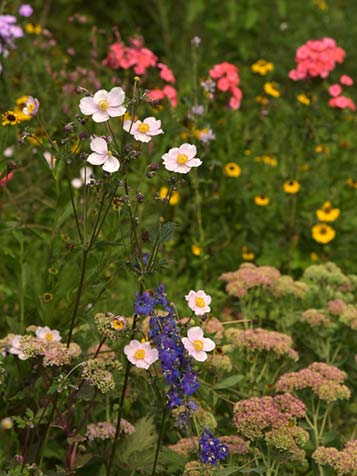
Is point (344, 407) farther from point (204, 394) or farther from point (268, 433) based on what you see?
point (268, 433)

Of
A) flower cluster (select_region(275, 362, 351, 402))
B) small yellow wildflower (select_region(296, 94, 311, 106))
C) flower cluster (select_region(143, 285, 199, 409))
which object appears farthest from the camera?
small yellow wildflower (select_region(296, 94, 311, 106))

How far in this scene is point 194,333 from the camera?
6.24 ft

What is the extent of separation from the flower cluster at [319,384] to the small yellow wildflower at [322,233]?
4.95 ft

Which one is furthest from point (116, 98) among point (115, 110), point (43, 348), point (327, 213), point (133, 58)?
point (327, 213)

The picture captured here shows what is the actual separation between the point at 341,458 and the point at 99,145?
0.92 metres

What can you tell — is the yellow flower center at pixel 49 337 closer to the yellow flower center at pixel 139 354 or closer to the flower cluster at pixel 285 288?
the yellow flower center at pixel 139 354

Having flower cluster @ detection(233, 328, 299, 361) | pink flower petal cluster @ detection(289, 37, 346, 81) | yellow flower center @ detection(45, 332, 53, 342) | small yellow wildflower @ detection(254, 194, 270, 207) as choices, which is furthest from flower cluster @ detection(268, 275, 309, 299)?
pink flower petal cluster @ detection(289, 37, 346, 81)

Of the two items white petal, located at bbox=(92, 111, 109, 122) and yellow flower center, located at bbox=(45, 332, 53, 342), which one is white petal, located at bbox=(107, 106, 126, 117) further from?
yellow flower center, located at bbox=(45, 332, 53, 342)

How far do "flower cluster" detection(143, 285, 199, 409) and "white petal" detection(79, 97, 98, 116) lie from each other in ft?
1.41

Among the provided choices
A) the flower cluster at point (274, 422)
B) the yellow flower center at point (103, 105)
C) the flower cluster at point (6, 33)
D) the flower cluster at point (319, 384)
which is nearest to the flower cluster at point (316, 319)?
the flower cluster at point (319, 384)

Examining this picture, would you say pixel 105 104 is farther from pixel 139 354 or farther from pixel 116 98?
pixel 139 354

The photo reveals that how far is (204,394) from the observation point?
7.99 ft

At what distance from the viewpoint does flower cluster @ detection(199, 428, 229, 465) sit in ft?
6.24

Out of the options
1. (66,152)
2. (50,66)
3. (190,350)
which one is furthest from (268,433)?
(50,66)
